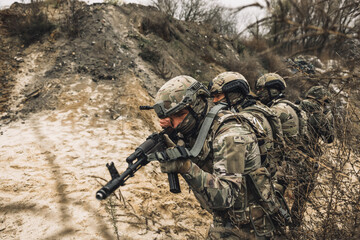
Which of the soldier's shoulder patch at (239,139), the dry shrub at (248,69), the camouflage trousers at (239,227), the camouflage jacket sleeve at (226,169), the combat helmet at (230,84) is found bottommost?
the camouflage trousers at (239,227)

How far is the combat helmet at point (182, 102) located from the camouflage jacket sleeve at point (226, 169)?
34 cm

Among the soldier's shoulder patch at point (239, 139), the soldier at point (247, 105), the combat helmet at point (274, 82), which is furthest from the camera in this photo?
the combat helmet at point (274, 82)

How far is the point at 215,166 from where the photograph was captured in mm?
1662

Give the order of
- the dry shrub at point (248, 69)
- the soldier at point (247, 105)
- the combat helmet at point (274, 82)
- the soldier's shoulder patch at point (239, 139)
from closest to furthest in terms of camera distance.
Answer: the soldier's shoulder patch at point (239, 139) → the soldier at point (247, 105) → the combat helmet at point (274, 82) → the dry shrub at point (248, 69)

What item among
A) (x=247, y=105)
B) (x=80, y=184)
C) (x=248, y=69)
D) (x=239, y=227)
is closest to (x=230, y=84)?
(x=247, y=105)

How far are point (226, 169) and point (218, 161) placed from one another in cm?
→ 8

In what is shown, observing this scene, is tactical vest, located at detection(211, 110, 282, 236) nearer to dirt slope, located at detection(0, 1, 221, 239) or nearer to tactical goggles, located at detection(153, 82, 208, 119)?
tactical goggles, located at detection(153, 82, 208, 119)

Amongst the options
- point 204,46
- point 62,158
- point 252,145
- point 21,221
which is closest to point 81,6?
point 204,46

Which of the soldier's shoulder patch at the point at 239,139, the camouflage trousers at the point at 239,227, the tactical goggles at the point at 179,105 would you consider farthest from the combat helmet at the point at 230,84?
the camouflage trousers at the point at 239,227

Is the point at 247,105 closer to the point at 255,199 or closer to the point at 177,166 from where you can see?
the point at 255,199

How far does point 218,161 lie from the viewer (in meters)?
1.66

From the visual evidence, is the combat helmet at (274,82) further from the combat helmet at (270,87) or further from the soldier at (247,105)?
the soldier at (247,105)

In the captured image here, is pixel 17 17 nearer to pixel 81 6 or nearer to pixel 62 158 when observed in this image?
pixel 81 6

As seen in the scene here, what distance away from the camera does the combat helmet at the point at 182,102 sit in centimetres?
199
